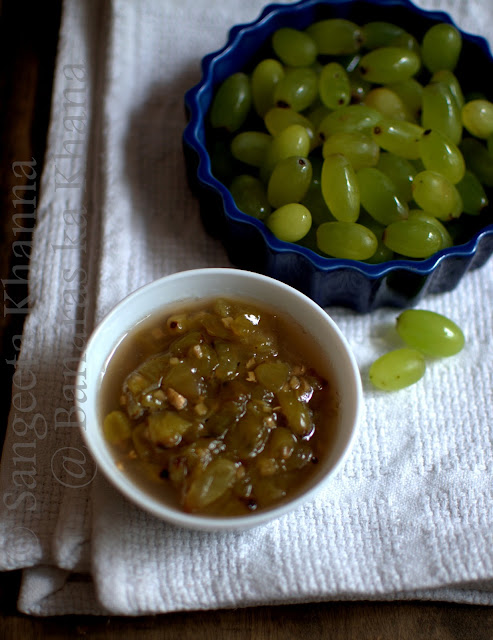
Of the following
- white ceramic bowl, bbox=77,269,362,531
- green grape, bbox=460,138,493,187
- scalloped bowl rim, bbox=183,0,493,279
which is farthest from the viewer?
green grape, bbox=460,138,493,187

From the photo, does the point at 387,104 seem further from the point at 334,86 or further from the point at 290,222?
the point at 290,222

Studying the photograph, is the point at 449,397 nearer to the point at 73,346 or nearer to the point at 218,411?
the point at 218,411

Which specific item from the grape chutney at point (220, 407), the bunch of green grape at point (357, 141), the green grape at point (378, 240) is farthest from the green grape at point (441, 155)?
the grape chutney at point (220, 407)

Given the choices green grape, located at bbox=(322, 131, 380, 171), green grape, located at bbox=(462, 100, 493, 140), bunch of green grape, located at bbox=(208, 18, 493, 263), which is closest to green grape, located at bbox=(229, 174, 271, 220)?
bunch of green grape, located at bbox=(208, 18, 493, 263)

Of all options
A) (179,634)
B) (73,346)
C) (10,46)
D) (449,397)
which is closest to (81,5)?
(10,46)

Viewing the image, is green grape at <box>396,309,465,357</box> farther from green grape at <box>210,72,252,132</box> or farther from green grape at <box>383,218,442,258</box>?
green grape at <box>210,72,252,132</box>
